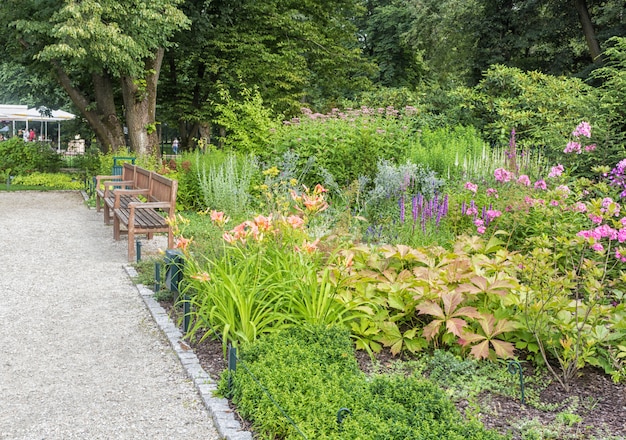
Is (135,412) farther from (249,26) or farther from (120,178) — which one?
(249,26)

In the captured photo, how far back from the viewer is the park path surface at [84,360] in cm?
340

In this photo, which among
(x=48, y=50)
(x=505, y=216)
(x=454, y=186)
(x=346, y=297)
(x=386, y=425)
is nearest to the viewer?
(x=386, y=425)

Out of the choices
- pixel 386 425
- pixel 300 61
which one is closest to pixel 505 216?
pixel 386 425

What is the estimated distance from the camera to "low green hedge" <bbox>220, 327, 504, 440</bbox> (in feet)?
9.29

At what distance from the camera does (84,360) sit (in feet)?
14.3

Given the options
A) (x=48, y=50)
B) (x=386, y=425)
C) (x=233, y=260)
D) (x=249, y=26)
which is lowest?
(x=386, y=425)

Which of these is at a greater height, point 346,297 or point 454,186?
point 454,186

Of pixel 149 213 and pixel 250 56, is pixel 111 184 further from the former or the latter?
pixel 250 56

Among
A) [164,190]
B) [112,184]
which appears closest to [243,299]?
[164,190]

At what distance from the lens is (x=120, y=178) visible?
39.8 feet

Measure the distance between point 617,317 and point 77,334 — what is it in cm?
372

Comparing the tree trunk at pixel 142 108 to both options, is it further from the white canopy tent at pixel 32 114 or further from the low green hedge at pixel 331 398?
the low green hedge at pixel 331 398

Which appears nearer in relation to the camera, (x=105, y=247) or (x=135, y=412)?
(x=135, y=412)

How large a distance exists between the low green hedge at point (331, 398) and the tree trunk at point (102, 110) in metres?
14.9
